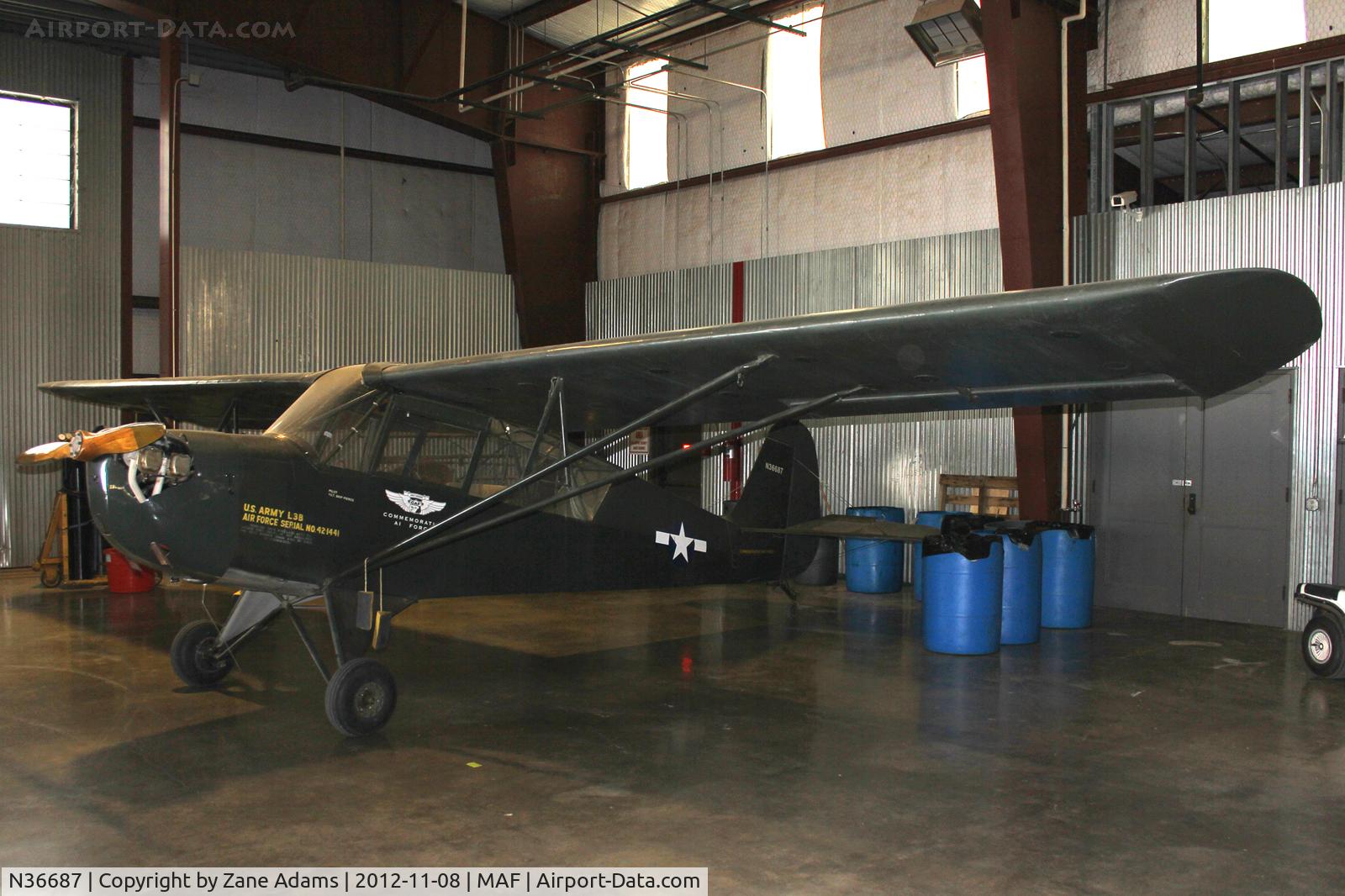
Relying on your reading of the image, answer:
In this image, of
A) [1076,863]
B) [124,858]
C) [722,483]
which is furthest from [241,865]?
[722,483]

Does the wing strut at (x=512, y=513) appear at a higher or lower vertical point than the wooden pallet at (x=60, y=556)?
higher

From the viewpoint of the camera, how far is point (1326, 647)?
23.7 ft

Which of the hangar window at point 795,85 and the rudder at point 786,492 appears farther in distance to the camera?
the hangar window at point 795,85

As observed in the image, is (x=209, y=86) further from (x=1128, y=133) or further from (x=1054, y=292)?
(x=1054, y=292)

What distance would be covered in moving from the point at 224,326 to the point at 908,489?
9.04m

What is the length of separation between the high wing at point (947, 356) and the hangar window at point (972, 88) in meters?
6.34

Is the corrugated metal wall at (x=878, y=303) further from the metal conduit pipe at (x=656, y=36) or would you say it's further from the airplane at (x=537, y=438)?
the airplane at (x=537, y=438)

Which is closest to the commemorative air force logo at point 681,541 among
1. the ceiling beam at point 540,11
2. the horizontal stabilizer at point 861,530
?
the horizontal stabilizer at point 861,530

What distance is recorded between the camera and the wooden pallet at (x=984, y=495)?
1096cm

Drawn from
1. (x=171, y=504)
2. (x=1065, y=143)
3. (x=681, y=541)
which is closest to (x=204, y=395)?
(x=171, y=504)

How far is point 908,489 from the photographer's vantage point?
1205cm

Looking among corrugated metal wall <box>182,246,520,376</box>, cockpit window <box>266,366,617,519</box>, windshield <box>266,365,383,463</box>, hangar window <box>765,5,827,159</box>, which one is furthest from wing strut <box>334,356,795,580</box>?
corrugated metal wall <box>182,246,520,376</box>

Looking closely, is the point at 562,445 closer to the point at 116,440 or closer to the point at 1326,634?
the point at 116,440

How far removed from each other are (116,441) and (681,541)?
4148 millimetres
